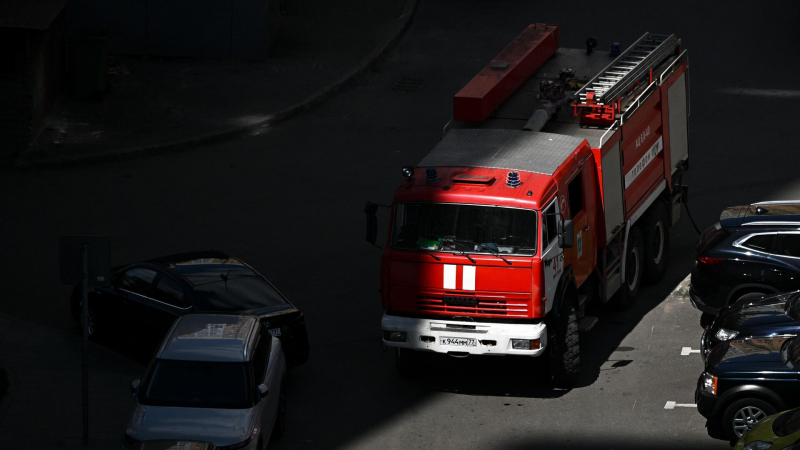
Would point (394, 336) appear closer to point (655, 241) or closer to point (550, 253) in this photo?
point (550, 253)

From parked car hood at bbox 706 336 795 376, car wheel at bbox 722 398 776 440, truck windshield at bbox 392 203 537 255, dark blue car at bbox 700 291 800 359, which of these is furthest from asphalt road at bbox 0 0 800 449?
truck windshield at bbox 392 203 537 255

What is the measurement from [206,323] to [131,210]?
7.91 m

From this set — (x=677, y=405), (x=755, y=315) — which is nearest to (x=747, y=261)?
(x=755, y=315)

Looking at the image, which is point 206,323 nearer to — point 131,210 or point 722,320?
point 722,320

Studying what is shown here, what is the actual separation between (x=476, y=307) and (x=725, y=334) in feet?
10.4

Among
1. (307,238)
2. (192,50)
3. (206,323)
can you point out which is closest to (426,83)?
(192,50)

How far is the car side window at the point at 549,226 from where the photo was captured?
1336 cm

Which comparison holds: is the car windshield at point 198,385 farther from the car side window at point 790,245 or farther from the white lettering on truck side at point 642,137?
the car side window at point 790,245

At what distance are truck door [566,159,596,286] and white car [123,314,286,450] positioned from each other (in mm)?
4163

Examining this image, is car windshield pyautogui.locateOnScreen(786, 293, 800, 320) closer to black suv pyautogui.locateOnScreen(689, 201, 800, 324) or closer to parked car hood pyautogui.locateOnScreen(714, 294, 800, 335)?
parked car hood pyautogui.locateOnScreen(714, 294, 800, 335)

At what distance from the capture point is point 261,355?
41.9 ft

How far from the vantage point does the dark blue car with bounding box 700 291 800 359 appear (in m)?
13.6

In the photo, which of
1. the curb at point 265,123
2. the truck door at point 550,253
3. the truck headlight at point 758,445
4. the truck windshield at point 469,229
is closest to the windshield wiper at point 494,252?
the truck windshield at point 469,229

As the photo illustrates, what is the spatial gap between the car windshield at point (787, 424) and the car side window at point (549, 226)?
337cm
